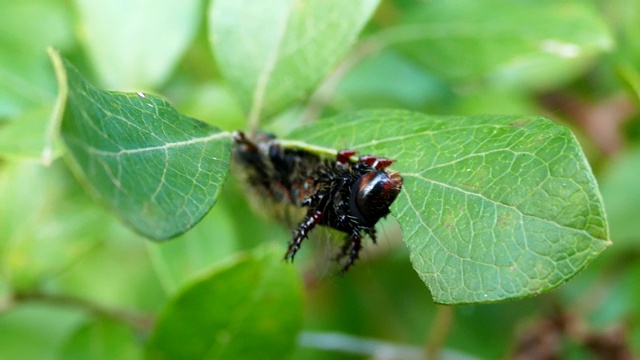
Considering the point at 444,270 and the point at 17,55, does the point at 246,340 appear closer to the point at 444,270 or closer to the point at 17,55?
the point at 444,270

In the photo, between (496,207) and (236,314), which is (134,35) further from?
(496,207)

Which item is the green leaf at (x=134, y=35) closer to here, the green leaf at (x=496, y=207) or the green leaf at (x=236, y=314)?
the green leaf at (x=236, y=314)

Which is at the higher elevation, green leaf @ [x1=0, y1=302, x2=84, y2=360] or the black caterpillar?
the black caterpillar

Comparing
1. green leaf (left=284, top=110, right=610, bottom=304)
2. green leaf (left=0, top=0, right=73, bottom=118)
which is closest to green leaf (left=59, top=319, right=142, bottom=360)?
green leaf (left=0, top=0, right=73, bottom=118)

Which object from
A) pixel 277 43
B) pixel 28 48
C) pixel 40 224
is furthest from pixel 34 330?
pixel 277 43

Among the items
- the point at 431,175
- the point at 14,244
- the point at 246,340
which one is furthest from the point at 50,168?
the point at 431,175

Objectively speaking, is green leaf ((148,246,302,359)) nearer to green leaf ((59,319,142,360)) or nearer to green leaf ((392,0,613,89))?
green leaf ((59,319,142,360))

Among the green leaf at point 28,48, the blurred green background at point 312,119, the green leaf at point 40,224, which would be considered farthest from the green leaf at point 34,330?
the green leaf at point 28,48
